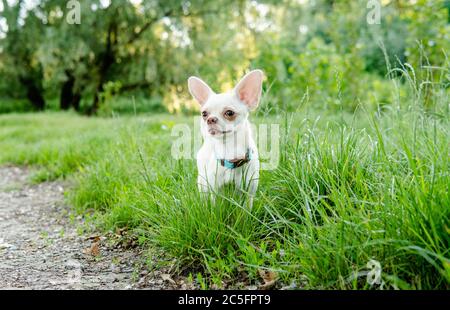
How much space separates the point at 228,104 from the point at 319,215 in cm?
83

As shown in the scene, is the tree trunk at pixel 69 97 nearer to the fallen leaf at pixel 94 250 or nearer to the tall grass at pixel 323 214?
the tall grass at pixel 323 214

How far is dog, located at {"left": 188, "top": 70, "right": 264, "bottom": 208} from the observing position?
2.60m

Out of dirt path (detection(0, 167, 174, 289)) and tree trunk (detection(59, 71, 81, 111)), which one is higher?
tree trunk (detection(59, 71, 81, 111))

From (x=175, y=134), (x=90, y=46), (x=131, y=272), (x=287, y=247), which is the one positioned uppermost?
(x=90, y=46)

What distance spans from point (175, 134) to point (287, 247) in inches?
119

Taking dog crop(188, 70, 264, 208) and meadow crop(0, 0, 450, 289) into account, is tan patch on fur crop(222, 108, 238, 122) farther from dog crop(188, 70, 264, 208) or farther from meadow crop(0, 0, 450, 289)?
meadow crop(0, 0, 450, 289)

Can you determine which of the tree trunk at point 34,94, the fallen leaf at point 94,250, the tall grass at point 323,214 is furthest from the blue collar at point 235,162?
the tree trunk at point 34,94

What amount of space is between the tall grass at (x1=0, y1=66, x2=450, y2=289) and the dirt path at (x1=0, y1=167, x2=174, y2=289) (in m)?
0.21

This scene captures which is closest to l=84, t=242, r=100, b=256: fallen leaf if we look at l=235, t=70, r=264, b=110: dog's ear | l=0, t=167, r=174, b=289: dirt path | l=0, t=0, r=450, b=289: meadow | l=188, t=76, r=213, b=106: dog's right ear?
l=0, t=167, r=174, b=289: dirt path

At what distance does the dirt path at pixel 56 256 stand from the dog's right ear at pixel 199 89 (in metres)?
1.06

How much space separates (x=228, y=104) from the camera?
2605 mm
